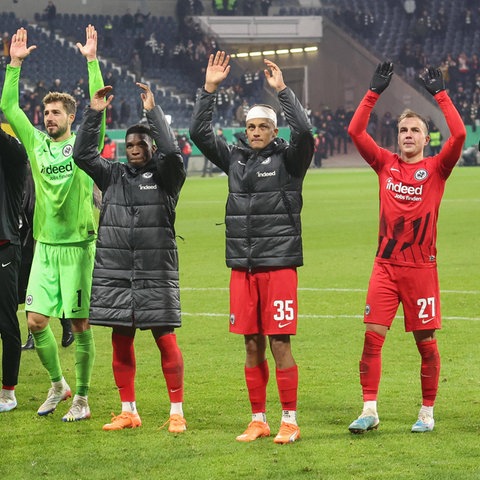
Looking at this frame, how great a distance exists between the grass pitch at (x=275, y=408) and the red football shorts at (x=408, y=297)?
2.23 feet

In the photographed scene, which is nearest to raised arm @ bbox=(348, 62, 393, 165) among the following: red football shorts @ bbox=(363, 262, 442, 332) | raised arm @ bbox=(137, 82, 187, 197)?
red football shorts @ bbox=(363, 262, 442, 332)

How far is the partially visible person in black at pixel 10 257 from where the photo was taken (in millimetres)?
8117

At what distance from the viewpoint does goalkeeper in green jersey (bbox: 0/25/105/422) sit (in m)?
7.90

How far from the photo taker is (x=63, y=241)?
7.95m

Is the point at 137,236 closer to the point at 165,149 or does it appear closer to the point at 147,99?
the point at 165,149

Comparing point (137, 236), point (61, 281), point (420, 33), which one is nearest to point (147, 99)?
point (137, 236)

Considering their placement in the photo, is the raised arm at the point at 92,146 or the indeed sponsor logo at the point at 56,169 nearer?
the raised arm at the point at 92,146

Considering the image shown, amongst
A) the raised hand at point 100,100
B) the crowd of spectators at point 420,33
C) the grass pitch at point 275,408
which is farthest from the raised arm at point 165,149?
the crowd of spectators at point 420,33

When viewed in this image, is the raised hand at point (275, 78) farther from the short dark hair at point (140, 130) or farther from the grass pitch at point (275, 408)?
the grass pitch at point (275, 408)

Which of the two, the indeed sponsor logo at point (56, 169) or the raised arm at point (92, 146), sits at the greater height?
the raised arm at point (92, 146)

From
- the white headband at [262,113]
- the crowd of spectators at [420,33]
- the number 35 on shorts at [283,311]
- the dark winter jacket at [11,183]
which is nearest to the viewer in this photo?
the number 35 on shorts at [283,311]

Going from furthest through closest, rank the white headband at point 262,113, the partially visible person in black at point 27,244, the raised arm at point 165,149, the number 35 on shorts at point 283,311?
1. the partially visible person in black at point 27,244
2. the raised arm at point 165,149
3. the white headband at point 262,113
4. the number 35 on shorts at point 283,311

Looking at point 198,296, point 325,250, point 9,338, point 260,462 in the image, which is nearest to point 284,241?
point 260,462

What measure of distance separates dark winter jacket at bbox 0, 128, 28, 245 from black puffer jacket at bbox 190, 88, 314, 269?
170 cm
